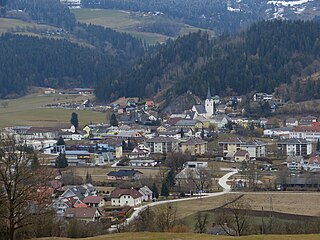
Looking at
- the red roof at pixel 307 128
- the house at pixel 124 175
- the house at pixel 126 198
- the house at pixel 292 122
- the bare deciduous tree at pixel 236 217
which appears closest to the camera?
the bare deciduous tree at pixel 236 217

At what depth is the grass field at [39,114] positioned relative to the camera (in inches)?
2945

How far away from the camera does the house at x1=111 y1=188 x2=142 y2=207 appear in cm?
4000

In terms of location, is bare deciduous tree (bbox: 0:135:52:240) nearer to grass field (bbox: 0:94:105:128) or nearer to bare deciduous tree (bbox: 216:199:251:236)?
bare deciduous tree (bbox: 216:199:251:236)

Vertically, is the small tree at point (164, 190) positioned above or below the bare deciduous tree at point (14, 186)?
below

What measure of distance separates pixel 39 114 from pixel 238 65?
21473 millimetres

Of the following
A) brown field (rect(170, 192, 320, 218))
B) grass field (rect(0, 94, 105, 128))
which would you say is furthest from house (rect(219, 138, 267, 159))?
grass field (rect(0, 94, 105, 128))

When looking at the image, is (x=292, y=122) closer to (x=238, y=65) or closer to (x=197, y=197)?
(x=238, y=65)

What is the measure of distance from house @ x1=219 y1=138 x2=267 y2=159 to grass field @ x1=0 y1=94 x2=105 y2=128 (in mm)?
19316

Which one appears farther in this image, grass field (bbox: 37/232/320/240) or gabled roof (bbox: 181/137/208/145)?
gabled roof (bbox: 181/137/208/145)

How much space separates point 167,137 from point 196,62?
3549 cm

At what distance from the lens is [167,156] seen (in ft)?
178

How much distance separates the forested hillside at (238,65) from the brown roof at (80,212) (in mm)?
43418

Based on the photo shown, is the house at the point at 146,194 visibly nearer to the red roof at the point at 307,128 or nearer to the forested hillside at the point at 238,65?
the red roof at the point at 307,128

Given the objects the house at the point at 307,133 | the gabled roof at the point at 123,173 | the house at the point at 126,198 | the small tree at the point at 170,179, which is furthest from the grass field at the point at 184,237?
the house at the point at 307,133
